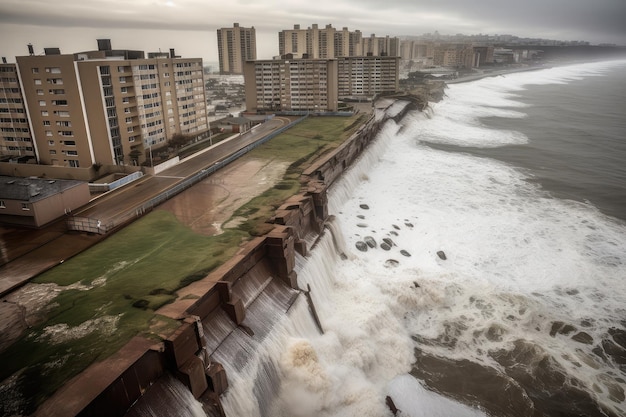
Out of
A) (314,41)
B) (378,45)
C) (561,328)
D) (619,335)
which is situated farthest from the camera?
(378,45)

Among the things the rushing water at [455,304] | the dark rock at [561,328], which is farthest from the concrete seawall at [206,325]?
the dark rock at [561,328]

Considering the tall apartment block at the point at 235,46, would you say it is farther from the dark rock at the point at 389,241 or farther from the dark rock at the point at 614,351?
the dark rock at the point at 614,351

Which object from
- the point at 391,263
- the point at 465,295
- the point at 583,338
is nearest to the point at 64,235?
the point at 391,263

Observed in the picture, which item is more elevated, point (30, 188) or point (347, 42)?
point (347, 42)

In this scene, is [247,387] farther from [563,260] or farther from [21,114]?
[21,114]

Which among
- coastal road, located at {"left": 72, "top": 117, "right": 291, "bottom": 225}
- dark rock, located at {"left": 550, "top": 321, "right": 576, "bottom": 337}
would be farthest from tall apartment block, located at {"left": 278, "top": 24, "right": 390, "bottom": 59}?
dark rock, located at {"left": 550, "top": 321, "right": 576, "bottom": 337}

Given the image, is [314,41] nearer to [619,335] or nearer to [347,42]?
[347,42]

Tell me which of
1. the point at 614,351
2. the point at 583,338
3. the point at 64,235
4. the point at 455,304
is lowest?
the point at 614,351
